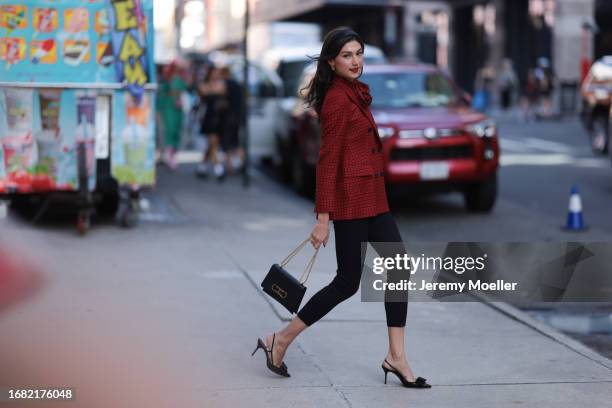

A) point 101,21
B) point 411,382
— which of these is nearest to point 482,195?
point 101,21

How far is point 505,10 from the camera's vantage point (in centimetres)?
4247

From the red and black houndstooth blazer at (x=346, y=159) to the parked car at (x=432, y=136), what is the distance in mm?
7080

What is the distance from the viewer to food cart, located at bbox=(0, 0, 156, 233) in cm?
1077

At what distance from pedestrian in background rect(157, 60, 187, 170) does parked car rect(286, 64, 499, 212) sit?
3.99 m

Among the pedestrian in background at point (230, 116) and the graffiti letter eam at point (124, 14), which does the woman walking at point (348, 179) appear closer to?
the graffiti letter eam at point (124, 14)

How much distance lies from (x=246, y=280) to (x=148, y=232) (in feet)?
8.91

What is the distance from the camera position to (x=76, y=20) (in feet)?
35.6

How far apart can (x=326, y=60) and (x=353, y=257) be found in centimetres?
99

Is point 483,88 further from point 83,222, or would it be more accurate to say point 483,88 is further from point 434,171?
point 83,222

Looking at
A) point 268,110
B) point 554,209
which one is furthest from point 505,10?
point 554,209

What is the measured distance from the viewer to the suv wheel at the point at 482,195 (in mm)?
13641

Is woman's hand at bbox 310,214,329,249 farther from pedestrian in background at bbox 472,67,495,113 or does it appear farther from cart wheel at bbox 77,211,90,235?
pedestrian in background at bbox 472,67,495,113

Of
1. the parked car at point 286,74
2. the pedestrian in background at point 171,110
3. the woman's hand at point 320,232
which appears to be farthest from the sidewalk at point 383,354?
the pedestrian in background at point 171,110

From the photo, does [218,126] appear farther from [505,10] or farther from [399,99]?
[505,10]
